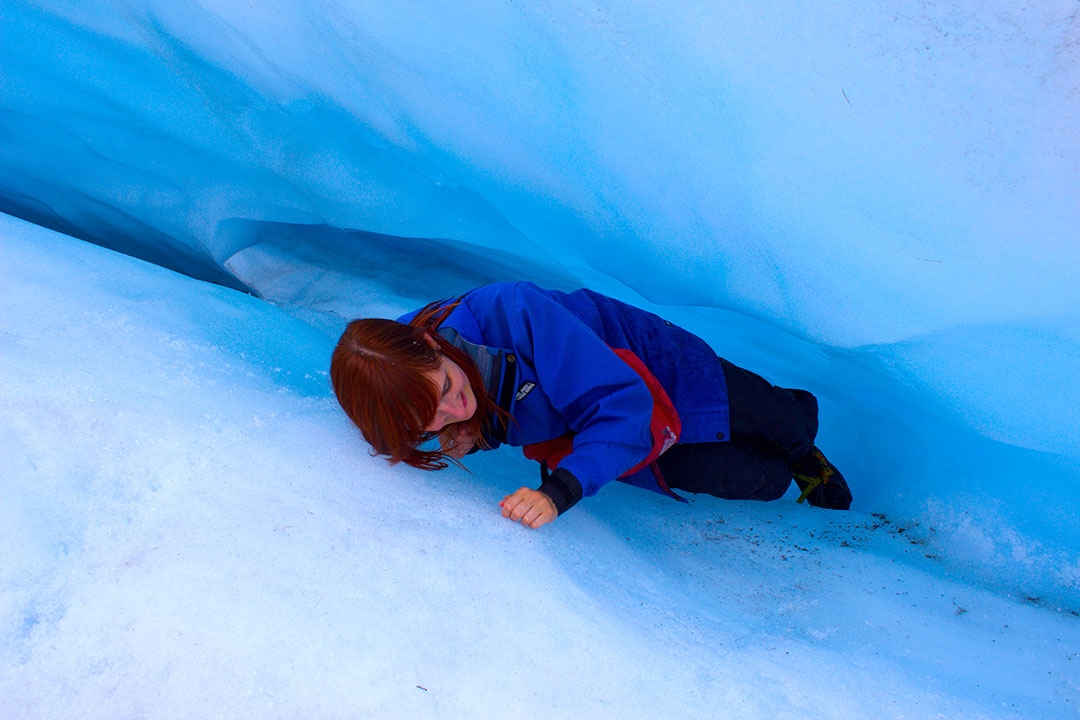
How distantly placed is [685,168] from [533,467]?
1.94ft

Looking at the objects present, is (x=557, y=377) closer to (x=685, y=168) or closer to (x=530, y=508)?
(x=530, y=508)

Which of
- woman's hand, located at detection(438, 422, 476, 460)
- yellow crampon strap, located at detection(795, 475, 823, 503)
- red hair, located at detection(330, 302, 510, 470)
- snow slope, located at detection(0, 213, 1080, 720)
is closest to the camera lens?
snow slope, located at detection(0, 213, 1080, 720)

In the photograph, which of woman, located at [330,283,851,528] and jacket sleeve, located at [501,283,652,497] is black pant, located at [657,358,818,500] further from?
jacket sleeve, located at [501,283,652,497]

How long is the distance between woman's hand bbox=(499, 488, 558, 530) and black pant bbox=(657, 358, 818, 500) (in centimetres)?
39

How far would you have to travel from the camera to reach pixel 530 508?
0.84m

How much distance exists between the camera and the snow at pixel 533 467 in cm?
68

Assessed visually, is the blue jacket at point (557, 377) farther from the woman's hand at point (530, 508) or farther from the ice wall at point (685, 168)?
the ice wall at point (685, 168)

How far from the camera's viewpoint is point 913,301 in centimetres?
87

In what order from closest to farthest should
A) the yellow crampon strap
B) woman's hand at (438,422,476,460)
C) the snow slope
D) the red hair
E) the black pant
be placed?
the snow slope
the red hair
woman's hand at (438,422,476,460)
the black pant
the yellow crampon strap

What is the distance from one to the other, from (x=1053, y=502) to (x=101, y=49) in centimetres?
164

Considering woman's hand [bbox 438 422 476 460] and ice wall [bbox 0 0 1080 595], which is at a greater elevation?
ice wall [bbox 0 0 1080 595]

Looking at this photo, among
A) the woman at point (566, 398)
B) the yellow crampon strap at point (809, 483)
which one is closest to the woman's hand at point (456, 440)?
the woman at point (566, 398)

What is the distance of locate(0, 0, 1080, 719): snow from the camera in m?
0.68

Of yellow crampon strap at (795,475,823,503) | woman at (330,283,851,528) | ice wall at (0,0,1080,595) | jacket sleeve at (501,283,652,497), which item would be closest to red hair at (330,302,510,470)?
woman at (330,283,851,528)
